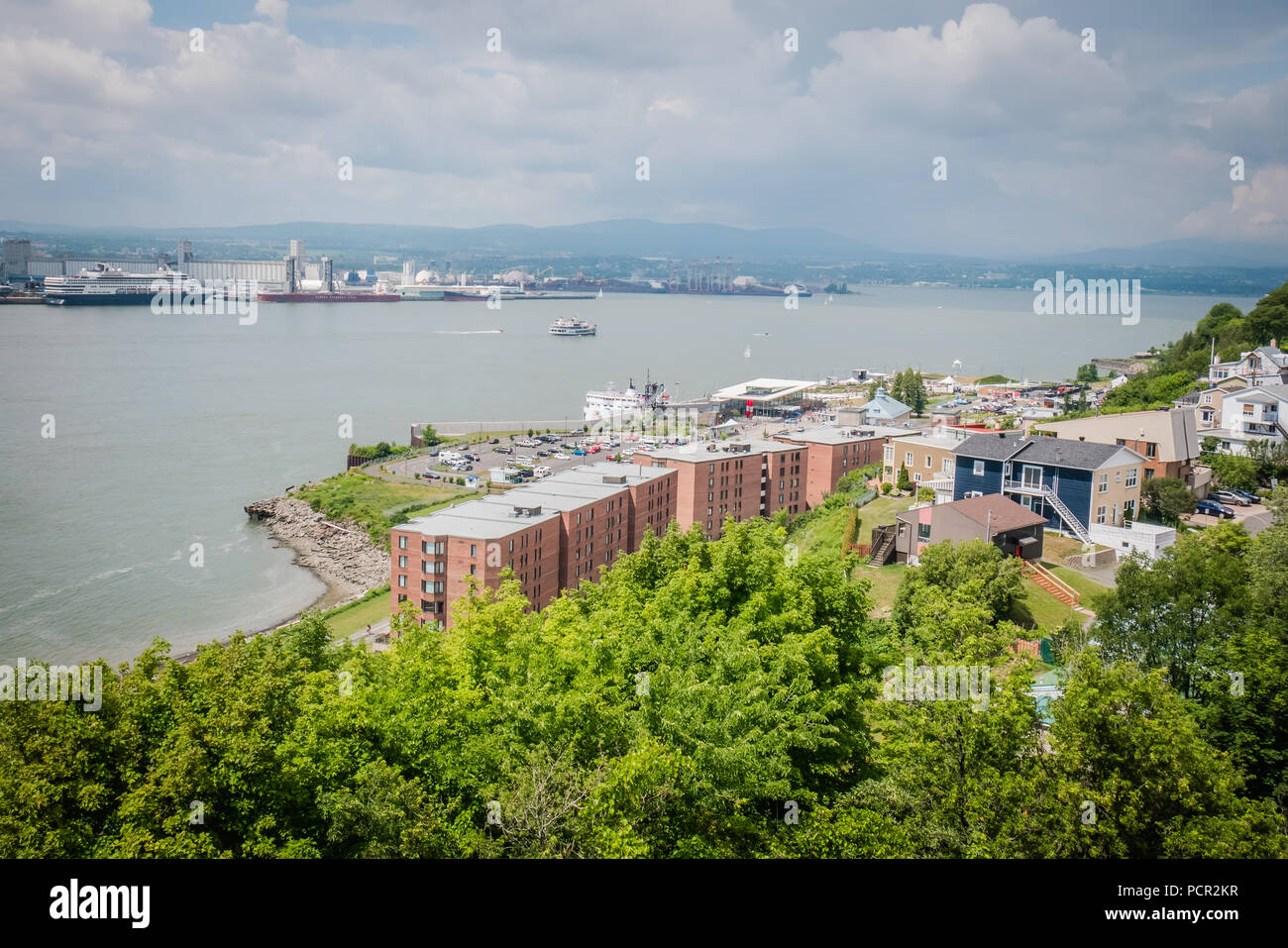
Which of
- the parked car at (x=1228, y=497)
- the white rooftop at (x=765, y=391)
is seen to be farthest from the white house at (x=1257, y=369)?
the white rooftop at (x=765, y=391)

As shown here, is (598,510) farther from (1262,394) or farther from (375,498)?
(1262,394)

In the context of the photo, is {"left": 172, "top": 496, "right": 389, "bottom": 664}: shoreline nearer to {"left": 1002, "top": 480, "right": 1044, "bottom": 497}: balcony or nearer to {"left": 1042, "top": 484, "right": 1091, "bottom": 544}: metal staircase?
{"left": 1002, "top": 480, "right": 1044, "bottom": 497}: balcony

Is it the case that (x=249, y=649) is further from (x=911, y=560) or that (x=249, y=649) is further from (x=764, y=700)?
(x=911, y=560)

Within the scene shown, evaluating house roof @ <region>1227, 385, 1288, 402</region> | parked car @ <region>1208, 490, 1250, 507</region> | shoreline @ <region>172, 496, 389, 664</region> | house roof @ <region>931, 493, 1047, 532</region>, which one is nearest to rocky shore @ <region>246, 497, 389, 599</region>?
shoreline @ <region>172, 496, 389, 664</region>

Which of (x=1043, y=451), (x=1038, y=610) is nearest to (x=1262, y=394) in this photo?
(x=1043, y=451)

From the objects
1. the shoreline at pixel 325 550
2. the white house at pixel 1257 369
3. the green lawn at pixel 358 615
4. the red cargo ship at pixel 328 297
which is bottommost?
the green lawn at pixel 358 615

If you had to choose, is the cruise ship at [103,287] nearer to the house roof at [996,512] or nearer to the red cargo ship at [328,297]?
the red cargo ship at [328,297]
